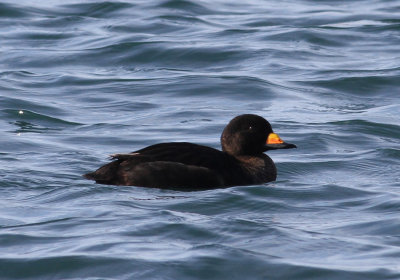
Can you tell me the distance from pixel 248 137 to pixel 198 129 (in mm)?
2413

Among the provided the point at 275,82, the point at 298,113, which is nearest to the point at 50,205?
the point at 298,113

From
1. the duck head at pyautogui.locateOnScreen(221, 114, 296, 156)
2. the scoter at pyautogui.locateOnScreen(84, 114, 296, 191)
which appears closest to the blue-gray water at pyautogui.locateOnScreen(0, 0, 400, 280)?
the scoter at pyautogui.locateOnScreen(84, 114, 296, 191)

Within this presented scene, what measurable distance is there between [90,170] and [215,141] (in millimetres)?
1811

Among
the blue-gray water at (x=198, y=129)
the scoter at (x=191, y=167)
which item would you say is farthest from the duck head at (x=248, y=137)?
the blue-gray water at (x=198, y=129)

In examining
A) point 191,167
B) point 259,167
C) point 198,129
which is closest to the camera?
point 191,167

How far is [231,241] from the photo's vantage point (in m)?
7.95

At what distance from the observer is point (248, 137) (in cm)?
994

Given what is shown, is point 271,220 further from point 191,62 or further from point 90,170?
point 191,62

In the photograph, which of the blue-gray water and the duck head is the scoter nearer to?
the duck head

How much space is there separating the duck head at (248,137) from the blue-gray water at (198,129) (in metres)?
0.35

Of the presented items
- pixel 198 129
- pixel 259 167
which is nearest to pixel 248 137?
pixel 259 167

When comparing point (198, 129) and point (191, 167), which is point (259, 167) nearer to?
point (191, 167)

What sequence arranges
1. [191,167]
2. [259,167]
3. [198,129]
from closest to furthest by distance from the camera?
[191,167] < [259,167] < [198,129]

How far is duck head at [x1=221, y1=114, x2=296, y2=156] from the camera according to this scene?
32.5 ft
